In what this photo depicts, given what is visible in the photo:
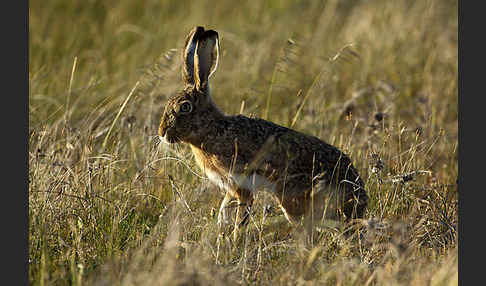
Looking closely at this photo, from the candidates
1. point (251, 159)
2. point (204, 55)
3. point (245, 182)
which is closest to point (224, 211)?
point (245, 182)

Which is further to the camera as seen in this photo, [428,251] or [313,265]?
[428,251]

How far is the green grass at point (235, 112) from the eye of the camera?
4.42m

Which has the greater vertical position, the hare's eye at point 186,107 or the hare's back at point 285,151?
the hare's eye at point 186,107

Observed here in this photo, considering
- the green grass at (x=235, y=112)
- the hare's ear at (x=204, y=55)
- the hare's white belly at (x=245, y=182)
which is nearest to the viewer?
the green grass at (x=235, y=112)

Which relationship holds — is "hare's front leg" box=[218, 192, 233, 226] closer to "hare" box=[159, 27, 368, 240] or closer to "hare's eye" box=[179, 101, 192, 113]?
"hare" box=[159, 27, 368, 240]

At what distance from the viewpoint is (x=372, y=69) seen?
30.4ft

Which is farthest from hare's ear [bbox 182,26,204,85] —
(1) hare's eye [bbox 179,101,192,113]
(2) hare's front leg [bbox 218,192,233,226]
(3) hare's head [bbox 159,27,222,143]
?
(2) hare's front leg [bbox 218,192,233,226]

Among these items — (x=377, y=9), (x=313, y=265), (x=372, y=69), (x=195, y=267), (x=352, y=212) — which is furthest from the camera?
(x=377, y=9)

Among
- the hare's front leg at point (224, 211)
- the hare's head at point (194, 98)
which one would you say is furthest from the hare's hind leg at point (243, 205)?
the hare's head at point (194, 98)

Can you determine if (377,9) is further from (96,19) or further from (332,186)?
(332,186)

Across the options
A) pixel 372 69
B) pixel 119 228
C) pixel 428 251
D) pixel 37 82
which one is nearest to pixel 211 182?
pixel 119 228

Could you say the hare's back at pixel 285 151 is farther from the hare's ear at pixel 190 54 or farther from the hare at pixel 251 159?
the hare's ear at pixel 190 54

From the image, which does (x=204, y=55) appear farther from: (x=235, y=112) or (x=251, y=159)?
(x=235, y=112)

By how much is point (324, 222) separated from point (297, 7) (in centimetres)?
650
